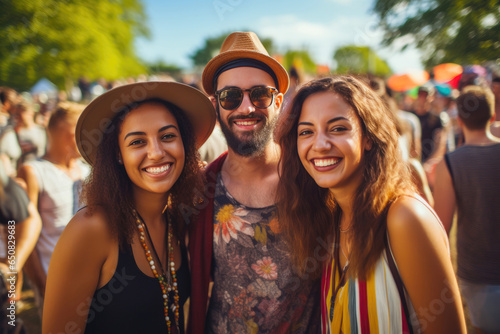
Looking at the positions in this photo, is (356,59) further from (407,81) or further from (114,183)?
(114,183)

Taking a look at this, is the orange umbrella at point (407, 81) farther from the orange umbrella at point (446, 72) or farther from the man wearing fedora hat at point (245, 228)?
the man wearing fedora hat at point (245, 228)

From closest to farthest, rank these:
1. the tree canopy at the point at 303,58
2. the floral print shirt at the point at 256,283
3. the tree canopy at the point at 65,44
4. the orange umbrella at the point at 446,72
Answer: the floral print shirt at the point at 256,283
the orange umbrella at the point at 446,72
the tree canopy at the point at 65,44
the tree canopy at the point at 303,58

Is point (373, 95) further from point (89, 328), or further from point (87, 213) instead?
point (89, 328)

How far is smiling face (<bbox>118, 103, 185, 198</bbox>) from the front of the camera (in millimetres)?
1745

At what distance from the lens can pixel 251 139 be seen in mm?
2254

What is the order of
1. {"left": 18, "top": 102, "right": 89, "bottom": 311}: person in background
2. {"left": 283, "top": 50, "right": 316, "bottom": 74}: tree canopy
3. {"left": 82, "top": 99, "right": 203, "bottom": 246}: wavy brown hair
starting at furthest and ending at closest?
{"left": 283, "top": 50, "right": 316, "bottom": 74}: tree canopy < {"left": 18, "top": 102, "right": 89, "bottom": 311}: person in background < {"left": 82, "top": 99, "right": 203, "bottom": 246}: wavy brown hair

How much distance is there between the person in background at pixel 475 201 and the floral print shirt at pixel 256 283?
50.7 inches

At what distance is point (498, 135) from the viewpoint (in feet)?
10.0

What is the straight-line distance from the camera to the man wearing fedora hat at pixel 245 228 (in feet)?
6.43

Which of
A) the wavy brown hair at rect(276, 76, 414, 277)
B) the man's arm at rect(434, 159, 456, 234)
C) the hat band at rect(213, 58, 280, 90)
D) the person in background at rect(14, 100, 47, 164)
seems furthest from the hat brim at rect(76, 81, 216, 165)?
the person in background at rect(14, 100, 47, 164)

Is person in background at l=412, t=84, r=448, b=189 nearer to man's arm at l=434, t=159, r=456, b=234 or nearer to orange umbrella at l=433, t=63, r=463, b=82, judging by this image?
orange umbrella at l=433, t=63, r=463, b=82

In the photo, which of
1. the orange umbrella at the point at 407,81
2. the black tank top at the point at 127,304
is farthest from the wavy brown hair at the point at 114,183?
the orange umbrella at the point at 407,81

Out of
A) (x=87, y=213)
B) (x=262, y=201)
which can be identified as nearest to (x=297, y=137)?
(x=262, y=201)

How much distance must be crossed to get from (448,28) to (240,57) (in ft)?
4.38
